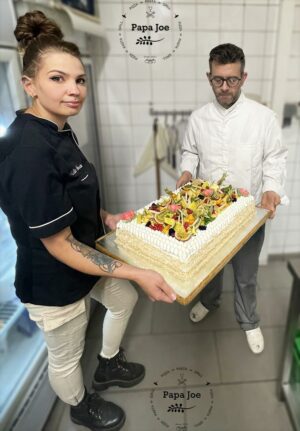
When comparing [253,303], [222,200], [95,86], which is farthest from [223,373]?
[95,86]

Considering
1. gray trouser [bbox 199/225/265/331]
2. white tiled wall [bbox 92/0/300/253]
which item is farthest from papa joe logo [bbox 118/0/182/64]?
gray trouser [bbox 199/225/265/331]

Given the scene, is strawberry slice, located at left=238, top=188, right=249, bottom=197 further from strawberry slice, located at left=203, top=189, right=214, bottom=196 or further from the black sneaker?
the black sneaker

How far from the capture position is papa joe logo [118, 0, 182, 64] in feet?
2.51

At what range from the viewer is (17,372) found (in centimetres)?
121

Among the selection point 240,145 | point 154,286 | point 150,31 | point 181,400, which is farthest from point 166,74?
point 181,400

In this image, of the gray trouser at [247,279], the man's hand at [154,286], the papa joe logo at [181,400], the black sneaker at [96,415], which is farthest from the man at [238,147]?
the black sneaker at [96,415]

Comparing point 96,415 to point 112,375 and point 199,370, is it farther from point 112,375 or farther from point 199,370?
point 199,370

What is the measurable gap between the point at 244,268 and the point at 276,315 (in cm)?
58

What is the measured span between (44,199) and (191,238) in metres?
0.43

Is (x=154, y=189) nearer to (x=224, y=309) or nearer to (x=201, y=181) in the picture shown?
(x=201, y=181)

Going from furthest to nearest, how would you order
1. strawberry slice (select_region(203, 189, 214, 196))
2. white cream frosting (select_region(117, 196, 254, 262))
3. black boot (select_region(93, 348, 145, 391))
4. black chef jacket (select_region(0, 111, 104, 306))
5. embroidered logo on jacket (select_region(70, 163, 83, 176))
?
1. black boot (select_region(93, 348, 145, 391))
2. strawberry slice (select_region(203, 189, 214, 196))
3. white cream frosting (select_region(117, 196, 254, 262))
4. embroidered logo on jacket (select_region(70, 163, 83, 176))
5. black chef jacket (select_region(0, 111, 104, 306))

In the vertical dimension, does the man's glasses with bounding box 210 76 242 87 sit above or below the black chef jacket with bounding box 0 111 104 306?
above

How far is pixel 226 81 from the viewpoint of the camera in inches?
30.9

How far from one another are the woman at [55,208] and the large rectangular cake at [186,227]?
11 centimetres
